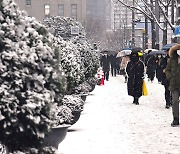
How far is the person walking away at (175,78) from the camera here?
13977 mm

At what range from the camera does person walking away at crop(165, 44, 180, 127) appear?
14.0 m

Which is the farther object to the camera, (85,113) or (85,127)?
(85,113)

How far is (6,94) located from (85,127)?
23.8 ft

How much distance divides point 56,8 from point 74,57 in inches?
3848

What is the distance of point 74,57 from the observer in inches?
567

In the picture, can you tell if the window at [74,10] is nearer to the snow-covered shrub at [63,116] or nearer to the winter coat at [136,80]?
the winter coat at [136,80]

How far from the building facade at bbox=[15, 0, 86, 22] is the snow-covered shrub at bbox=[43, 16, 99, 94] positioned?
76338mm

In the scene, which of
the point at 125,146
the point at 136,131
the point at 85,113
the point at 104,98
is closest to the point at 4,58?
the point at 125,146

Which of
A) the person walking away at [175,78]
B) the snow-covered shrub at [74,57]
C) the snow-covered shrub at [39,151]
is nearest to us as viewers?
the snow-covered shrub at [39,151]

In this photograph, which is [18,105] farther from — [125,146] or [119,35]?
[119,35]

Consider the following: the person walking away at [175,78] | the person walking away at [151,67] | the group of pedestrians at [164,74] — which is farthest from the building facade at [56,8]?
the person walking away at [175,78]

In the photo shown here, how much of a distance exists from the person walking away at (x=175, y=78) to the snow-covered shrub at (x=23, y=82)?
7.29 metres

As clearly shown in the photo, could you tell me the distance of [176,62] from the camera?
46.9 ft

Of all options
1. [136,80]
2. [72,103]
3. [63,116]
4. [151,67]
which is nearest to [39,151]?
[63,116]
